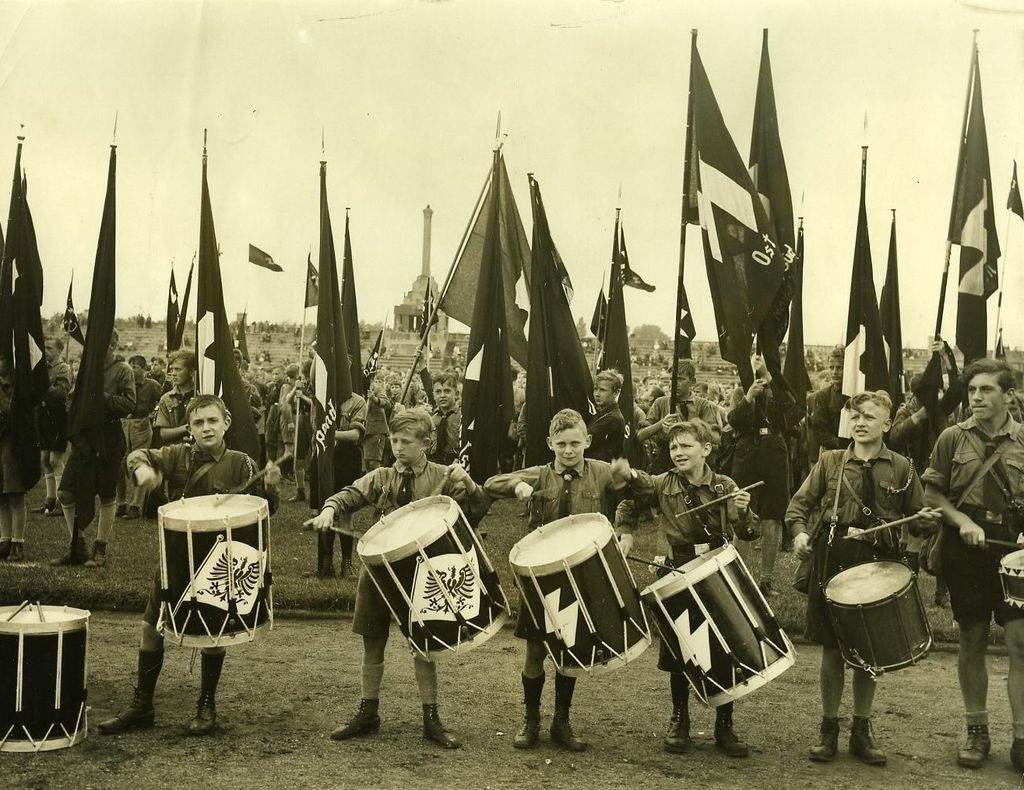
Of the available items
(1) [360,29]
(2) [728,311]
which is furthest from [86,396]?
(2) [728,311]

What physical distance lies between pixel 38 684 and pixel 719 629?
126 inches

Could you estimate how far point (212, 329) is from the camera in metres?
8.50

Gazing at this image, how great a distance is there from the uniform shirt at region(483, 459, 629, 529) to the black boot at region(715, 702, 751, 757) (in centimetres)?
115

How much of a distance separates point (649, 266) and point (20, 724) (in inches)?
302

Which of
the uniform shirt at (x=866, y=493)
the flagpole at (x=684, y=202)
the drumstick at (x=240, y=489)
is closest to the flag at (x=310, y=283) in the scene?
the flagpole at (x=684, y=202)

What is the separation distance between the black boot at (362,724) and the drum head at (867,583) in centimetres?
236

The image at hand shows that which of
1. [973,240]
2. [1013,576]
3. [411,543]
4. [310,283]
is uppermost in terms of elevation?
[973,240]

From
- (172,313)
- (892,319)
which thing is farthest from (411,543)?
(172,313)

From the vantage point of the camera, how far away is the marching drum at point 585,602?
4.85 metres

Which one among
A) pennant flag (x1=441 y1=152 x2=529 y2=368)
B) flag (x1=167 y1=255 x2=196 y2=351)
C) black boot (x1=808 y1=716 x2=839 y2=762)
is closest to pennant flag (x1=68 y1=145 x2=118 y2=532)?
flag (x1=167 y1=255 x2=196 y2=351)

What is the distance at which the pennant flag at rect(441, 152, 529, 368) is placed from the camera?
8.74 meters

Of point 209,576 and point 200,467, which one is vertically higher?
point 200,467

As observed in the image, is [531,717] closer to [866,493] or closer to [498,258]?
[866,493]

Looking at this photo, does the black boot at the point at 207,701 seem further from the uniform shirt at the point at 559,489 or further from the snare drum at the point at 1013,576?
the snare drum at the point at 1013,576
